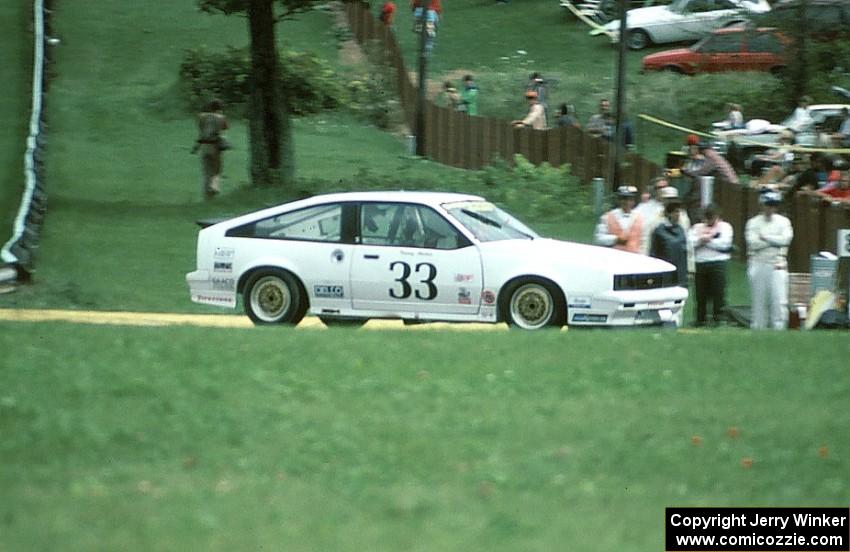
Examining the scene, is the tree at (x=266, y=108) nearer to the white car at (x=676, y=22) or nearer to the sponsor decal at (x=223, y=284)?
the sponsor decal at (x=223, y=284)

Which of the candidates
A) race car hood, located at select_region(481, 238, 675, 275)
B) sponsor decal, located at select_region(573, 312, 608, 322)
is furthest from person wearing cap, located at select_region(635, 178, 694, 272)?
sponsor decal, located at select_region(573, 312, 608, 322)

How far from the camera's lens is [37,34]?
3944 cm

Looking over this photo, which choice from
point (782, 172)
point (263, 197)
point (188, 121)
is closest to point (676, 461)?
point (782, 172)

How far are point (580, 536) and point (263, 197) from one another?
20.9 m

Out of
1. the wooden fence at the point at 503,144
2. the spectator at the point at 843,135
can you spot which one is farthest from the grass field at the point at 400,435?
the wooden fence at the point at 503,144

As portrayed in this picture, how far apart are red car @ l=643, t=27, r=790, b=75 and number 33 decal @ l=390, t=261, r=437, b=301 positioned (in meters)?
25.5

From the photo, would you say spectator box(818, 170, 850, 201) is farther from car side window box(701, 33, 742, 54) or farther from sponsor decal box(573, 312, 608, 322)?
car side window box(701, 33, 742, 54)

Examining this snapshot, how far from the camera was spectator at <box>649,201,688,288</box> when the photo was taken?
704 inches

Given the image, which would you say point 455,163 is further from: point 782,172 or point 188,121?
point 782,172

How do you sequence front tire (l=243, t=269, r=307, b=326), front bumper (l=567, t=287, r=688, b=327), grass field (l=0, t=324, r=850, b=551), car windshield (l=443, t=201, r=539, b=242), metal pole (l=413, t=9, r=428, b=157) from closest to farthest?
1. grass field (l=0, t=324, r=850, b=551)
2. front bumper (l=567, t=287, r=688, b=327)
3. car windshield (l=443, t=201, r=539, b=242)
4. front tire (l=243, t=269, r=307, b=326)
5. metal pole (l=413, t=9, r=428, b=157)

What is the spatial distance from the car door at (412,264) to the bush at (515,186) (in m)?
12.2

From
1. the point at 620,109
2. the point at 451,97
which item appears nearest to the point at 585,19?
the point at 451,97

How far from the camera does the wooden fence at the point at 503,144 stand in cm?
3069

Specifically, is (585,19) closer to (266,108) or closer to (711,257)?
(266,108)
